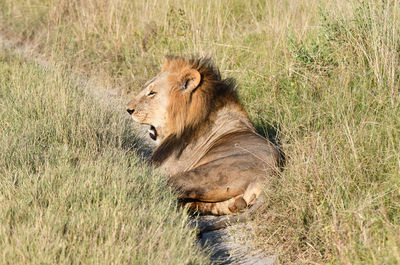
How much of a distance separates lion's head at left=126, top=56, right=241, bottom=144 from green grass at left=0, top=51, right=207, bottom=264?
339 mm

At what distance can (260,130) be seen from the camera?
601 centimetres

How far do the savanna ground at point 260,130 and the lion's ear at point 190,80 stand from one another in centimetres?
71

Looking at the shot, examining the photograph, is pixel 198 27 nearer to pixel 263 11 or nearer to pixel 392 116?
pixel 263 11

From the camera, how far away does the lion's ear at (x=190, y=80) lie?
16.9 feet

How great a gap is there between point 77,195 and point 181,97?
5.54 feet

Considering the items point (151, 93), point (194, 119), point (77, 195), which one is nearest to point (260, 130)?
point (194, 119)

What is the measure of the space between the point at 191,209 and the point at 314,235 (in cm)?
110

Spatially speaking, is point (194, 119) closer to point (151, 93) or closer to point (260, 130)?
point (151, 93)

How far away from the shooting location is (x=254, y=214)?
4199 millimetres

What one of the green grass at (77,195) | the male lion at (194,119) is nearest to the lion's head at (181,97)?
the male lion at (194,119)

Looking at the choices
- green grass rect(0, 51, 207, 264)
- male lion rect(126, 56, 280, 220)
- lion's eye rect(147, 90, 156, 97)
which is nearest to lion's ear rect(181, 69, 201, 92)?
male lion rect(126, 56, 280, 220)

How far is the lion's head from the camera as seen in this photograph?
5.17 m

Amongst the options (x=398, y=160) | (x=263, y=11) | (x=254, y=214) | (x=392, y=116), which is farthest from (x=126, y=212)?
(x=263, y=11)

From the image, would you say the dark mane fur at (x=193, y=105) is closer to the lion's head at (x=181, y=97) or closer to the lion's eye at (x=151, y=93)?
the lion's head at (x=181, y=97)
